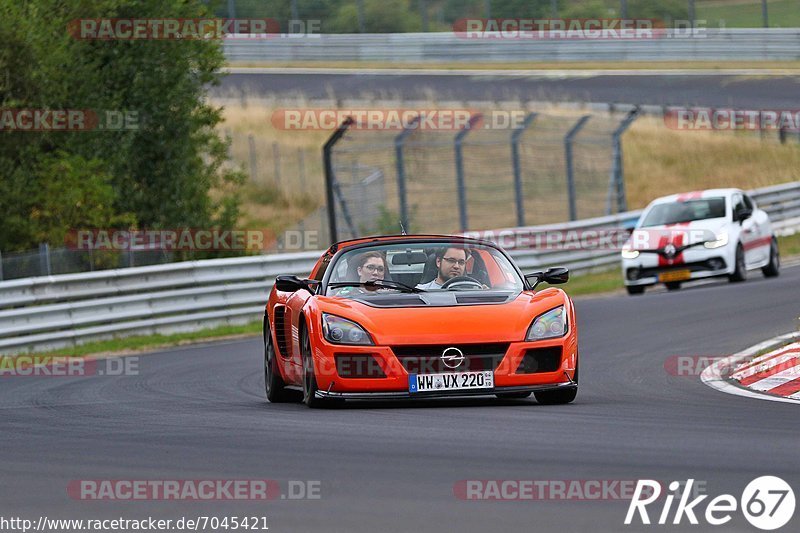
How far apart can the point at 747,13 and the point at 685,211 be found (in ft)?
70.2

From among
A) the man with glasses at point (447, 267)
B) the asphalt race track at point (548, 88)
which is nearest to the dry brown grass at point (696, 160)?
the asphalt race track at point (548, 88)

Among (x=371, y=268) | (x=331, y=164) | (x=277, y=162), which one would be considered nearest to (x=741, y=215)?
(x=331, y=164)

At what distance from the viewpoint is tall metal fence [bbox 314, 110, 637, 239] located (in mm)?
26078

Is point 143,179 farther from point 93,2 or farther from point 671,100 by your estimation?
point 671,100

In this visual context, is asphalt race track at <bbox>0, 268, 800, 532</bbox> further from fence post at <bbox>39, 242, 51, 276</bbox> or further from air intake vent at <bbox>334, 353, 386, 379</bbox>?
fence post at <bbox>39, 242, 51, 276</bbox>

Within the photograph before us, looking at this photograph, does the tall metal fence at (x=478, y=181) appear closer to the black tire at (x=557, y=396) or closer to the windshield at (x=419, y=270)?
the windshield at (x=419, y=270)

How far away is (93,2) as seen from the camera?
25.2 m

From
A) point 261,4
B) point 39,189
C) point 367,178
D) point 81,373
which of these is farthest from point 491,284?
point 261,4

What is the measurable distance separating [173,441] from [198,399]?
3.35 m

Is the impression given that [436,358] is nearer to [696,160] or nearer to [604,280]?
[604,280]

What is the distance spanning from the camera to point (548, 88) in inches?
1679

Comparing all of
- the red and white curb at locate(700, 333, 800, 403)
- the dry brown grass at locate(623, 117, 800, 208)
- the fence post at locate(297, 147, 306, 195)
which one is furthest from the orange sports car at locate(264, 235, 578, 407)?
the fence post at locate(297, 147, 306, 195)

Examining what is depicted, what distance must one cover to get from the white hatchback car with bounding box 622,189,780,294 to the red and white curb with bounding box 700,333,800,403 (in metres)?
8.81

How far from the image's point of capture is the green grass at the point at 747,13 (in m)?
43.0
